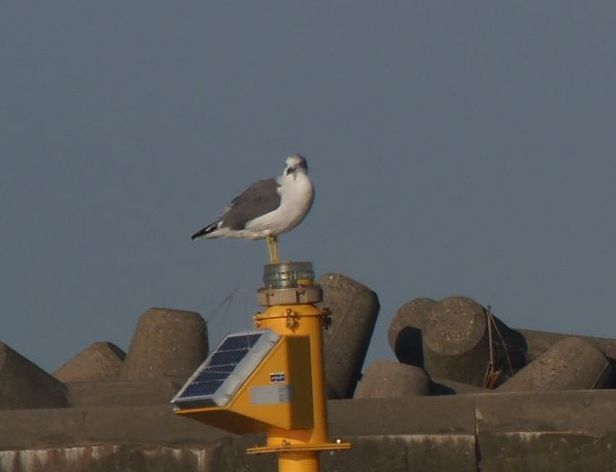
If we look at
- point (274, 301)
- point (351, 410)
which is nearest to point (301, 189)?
point (351, 410)

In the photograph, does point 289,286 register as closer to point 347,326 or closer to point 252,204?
point 252,204

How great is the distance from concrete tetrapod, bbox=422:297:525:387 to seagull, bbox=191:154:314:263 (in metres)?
3.26

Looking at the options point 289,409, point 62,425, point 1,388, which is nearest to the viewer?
point 289,409

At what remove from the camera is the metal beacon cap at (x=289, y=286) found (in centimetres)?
560

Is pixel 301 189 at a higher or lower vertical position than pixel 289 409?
Answer: higher

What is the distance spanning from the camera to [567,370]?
1340 centimetres

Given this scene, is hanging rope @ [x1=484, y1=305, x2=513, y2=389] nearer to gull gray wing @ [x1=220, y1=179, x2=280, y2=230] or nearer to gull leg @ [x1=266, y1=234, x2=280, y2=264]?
gull gray wing @ [x1=220, y1=179, x2=280, y2=230]

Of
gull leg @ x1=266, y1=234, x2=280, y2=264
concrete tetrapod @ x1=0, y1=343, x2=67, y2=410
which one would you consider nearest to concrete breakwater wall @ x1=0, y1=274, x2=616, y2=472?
concrete tetrapod @ x1=0, y1=343, x2=67, y2=410

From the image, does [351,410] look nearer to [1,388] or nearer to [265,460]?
[265,460]

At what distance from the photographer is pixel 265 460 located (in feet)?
34.6

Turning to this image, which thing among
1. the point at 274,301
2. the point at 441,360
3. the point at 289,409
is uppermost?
the point at 441,360

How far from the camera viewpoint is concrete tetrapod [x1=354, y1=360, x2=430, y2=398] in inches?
499

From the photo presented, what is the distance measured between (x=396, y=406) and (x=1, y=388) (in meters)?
3.73

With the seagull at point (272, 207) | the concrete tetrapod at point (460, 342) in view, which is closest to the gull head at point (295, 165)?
the seagull at point (272, 207)
